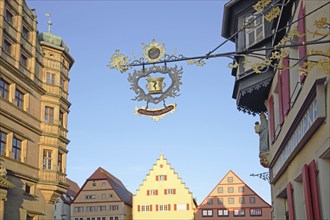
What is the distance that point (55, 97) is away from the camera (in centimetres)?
3080

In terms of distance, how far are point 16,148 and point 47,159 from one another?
10.2ft

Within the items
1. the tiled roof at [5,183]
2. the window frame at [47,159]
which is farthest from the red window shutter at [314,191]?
the window frame at [47,159]

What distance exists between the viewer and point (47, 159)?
29.9 meters

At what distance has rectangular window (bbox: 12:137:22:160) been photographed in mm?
26750

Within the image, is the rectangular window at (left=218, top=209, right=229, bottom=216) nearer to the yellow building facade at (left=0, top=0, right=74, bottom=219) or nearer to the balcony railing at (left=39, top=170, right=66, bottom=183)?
the yellow building facade at (left=0, top=0, right=74, bottom=219)

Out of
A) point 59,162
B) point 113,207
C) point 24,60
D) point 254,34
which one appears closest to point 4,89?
point 24,60

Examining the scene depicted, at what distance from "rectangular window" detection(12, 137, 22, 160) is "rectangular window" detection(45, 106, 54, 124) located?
318 cm

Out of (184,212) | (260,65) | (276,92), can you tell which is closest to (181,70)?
(260,65)

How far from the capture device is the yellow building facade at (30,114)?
2592cm

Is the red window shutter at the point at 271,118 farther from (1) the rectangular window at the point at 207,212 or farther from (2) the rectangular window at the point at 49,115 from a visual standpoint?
(1) the rectangular window at the point at 207,212

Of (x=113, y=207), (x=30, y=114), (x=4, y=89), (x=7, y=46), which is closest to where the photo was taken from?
(x=4, y=89)

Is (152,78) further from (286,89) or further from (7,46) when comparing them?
(7,46)

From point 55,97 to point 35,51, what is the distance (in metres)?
2.97

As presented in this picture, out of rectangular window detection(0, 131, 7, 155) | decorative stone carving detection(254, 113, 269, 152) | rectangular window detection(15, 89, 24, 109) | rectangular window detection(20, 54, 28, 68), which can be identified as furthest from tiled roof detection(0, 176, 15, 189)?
decorative stone carving detection(254, 113, 269, 152)
